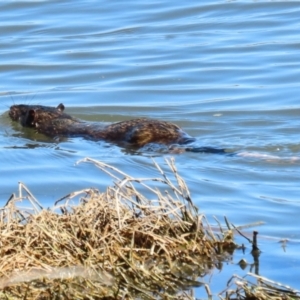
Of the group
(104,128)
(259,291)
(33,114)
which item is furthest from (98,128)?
(259,291)

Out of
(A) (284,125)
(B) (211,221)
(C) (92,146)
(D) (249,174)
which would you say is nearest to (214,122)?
(A) (284,125)

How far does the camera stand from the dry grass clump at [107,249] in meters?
5.21

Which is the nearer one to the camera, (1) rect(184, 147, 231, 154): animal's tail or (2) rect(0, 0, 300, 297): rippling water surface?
(2) rect(0, 0, 300, 297): rippling water surface

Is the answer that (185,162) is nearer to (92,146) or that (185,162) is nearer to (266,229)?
(92,146)

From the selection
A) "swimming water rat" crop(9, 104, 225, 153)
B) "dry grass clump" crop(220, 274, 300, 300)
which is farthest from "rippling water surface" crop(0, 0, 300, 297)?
"dry grass clump" crop(220, 274, 300, 300)

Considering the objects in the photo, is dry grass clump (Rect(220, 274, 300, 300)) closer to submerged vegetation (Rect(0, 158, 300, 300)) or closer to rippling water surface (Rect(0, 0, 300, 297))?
submerged vegetation (Rect(0, 158, 300, 300))

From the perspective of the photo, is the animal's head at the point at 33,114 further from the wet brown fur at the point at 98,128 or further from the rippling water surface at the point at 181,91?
the rippling water surface at the point at 181,91

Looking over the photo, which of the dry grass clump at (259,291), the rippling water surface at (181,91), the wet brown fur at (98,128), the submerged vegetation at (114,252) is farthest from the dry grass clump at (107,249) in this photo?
the wet brown fur at (98,128)

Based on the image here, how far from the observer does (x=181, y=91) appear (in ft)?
40.2

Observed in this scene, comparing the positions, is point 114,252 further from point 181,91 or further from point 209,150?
point 181,91

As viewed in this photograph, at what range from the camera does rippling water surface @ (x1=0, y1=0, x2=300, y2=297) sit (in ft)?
25.3

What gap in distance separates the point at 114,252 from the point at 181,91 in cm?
691

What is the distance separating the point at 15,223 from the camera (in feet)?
18.4

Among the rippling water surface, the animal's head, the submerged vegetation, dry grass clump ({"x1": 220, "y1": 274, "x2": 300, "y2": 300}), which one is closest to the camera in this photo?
dry grass clump ({"x1": 220, "y1": 274, "x2": 300, "y2": 300})
